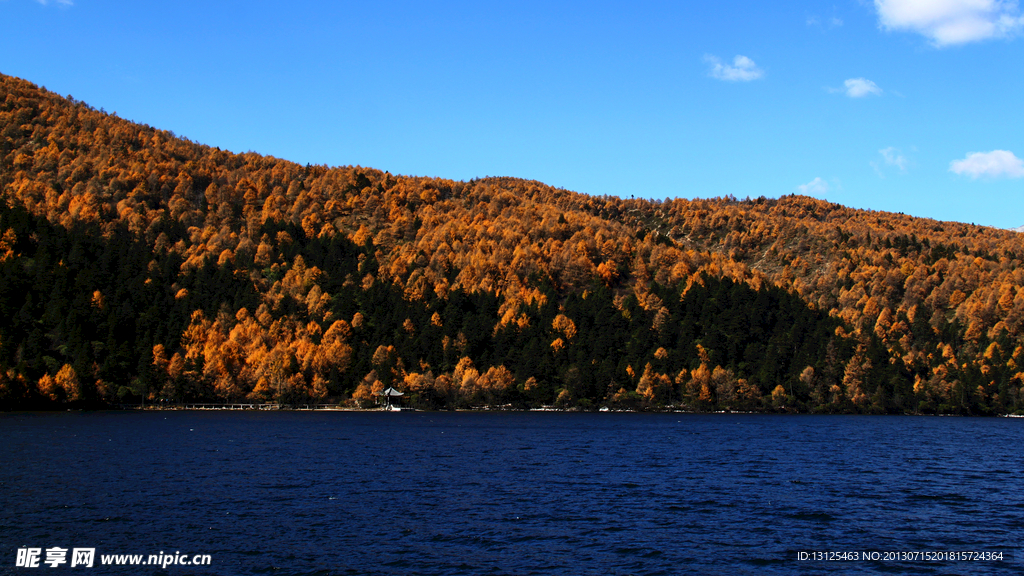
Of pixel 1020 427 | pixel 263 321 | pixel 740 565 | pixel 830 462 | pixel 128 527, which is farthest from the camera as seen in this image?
pixel 263 321

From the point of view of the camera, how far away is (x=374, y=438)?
312 ft

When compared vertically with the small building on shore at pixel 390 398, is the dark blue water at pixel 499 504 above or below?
above

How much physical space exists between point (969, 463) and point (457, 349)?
12960cm

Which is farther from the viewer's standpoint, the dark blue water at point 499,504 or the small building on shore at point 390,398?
the small building on shore at point 390,398

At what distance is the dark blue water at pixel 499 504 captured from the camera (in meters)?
34.8

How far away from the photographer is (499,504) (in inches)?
1884

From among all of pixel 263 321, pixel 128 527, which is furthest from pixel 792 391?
pixel 128 527

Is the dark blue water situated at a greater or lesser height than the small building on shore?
greater

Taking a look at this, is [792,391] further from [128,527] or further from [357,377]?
[128,527]

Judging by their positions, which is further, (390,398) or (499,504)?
(390,398)

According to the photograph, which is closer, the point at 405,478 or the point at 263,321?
the point at 405,478

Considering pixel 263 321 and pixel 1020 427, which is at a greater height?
pixel 263 321

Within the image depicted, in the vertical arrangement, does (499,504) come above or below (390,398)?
above

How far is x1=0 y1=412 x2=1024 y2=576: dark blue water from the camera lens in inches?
1372
